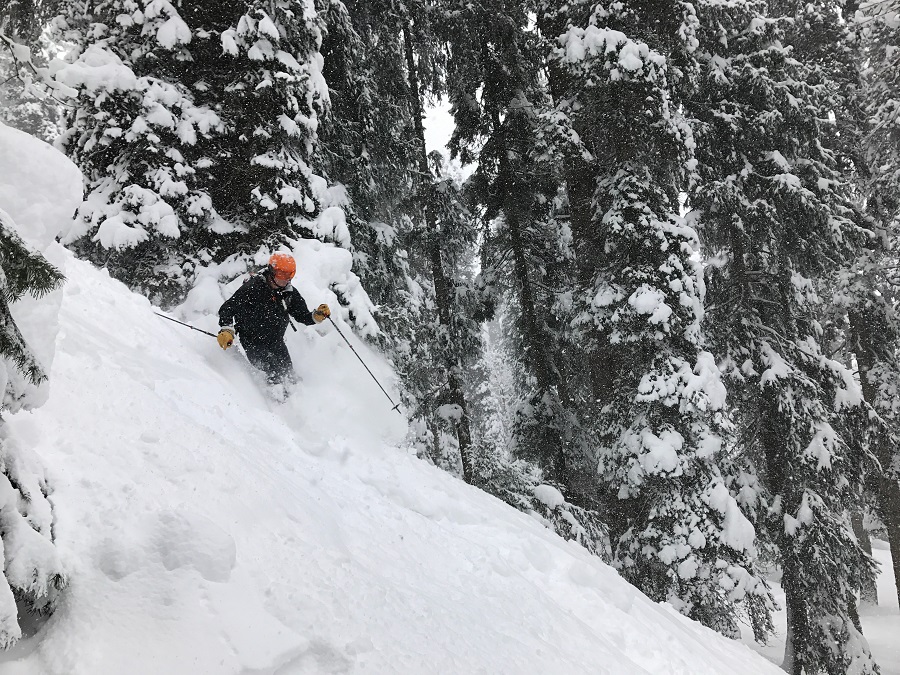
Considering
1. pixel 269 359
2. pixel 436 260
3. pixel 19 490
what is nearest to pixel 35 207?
pixel 19 490

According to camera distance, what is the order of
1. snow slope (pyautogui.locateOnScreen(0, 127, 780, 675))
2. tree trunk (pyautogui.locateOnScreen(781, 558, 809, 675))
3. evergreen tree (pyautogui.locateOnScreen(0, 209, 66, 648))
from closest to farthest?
evergreen tree (pyautogui.locateOnScreen(0, 209, 66, 648)), snow slope (pyautogui.locateOnScreen(0, 127, 780, 675)), tree trunk (pyautogui.locateOnScreen(781, 558, 809, 675))

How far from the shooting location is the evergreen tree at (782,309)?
12023mm

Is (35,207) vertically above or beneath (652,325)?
above

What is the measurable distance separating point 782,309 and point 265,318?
11895mm

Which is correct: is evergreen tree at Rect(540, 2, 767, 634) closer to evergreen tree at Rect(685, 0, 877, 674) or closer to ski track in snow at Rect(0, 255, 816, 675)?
evergreen tree at Rect(685, 0, 877, 674)

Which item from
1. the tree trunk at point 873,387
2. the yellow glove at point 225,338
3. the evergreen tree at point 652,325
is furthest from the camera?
the tree trunk at point 873,387

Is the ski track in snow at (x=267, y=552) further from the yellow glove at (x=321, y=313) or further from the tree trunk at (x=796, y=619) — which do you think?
the tree trunk at (x=796, y=619)

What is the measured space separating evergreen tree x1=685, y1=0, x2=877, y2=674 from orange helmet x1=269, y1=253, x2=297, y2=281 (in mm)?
9304

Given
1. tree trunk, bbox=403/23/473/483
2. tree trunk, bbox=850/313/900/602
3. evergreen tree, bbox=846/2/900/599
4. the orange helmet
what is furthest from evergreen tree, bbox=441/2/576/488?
tree trunk, bbox=850/313/900/602

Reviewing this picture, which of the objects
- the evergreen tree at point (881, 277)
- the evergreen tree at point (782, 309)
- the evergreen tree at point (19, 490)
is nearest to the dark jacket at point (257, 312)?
the evergreen tree at point (19, 490)

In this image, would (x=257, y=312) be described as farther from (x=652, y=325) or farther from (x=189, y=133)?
(x=652, y=325)

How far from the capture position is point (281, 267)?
281 inches

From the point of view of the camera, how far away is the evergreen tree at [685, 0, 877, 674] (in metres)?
12.0

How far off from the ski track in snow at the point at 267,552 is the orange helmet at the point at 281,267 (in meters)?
1.37
